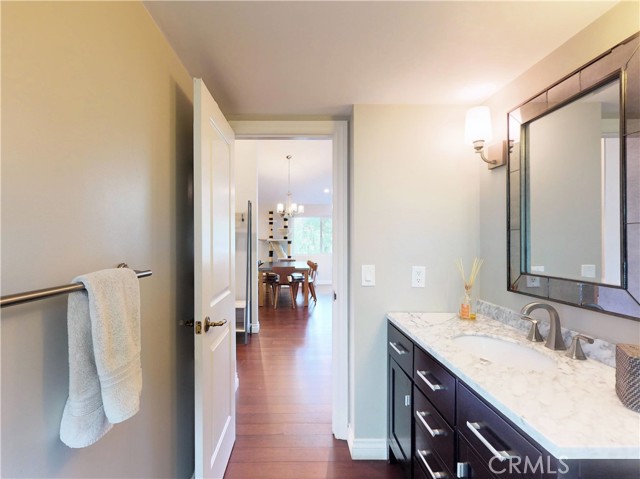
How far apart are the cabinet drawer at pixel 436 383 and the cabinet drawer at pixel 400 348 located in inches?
2.6

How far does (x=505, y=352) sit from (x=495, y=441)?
596mm

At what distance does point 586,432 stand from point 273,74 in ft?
5.87

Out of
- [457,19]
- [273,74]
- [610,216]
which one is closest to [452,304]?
[610,216]

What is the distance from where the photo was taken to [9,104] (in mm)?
570

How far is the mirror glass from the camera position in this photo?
1.02 metres

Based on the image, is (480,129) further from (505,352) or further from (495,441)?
(495,441)

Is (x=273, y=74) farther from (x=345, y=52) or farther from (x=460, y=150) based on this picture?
(x=460, y=150)

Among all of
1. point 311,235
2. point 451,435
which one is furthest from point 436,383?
point 311,235

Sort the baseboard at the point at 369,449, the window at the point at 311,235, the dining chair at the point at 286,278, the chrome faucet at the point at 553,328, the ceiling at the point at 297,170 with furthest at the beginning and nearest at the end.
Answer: the window at the point at 311,235 < the dining chair at the point at 286,278 < the ceiling at the point at 297,170 < the baseboard at the point at 369,449 < the chrome faucet at the point at 553,328

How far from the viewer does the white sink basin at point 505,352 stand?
1.15 m

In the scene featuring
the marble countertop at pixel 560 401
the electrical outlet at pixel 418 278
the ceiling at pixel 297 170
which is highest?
the ceiling at pixel 297 170

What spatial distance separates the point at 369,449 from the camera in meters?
1.74

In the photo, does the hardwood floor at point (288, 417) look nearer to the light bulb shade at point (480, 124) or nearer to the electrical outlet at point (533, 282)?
the electrical outlet at point (533, 282)
